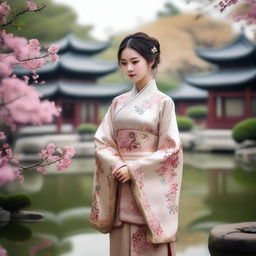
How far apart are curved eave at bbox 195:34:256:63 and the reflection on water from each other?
37.6 ft

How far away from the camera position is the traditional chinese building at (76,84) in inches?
1008

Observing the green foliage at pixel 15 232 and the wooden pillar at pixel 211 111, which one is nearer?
the green foliage at pixel 15 232

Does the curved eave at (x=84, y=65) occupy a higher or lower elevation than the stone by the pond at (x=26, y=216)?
higher

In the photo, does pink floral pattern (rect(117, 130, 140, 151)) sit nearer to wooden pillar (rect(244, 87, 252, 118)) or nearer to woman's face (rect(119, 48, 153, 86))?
woman's face (rect(119, 48, 153, 86))

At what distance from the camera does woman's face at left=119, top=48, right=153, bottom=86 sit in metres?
3.12

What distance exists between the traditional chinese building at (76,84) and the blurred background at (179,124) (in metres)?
0.05

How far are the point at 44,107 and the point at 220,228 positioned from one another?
265cm

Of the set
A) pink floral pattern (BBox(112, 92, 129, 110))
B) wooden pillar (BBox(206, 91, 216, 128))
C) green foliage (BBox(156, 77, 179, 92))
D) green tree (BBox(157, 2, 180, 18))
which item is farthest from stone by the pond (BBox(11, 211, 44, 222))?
green tree (BBox(157, 2, 180, 18))

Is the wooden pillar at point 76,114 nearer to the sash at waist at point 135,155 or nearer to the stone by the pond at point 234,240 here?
the stone by the pond at point 234,240

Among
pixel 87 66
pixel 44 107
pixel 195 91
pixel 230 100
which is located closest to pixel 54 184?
pixel 44 107

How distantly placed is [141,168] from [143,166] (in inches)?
0.7

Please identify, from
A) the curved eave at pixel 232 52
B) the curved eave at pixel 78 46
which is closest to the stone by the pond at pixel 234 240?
the curved eave at pixel 232 52

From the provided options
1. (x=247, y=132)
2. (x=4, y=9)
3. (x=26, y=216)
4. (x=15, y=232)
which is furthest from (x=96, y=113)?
(x=4, y=9)

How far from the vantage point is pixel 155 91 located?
3.21m
